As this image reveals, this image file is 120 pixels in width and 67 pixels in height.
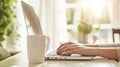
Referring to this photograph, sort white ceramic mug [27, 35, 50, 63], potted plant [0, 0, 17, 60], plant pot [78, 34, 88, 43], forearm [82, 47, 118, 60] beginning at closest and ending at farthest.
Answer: white ceramic mug [27, 35, 50, 63] < forearm [82, 47, 118, 60] < plant pot [78, 34, 88, 43] < potted plant [0, 0, 17, 60]

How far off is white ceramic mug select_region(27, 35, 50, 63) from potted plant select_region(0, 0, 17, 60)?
8.30 feet

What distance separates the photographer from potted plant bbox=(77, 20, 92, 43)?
3373 mm

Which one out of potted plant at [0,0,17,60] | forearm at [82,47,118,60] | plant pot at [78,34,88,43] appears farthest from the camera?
potted plant at [0,0,17,60]

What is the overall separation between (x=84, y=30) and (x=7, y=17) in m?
1.17

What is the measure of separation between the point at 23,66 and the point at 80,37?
256 cm

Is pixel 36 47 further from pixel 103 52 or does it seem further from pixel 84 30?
pixel 84 30

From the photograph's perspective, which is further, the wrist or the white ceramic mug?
the wrist

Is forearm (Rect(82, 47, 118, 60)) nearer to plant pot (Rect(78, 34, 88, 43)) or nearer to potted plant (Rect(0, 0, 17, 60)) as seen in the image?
plant pot (Rect(78, 34, 88, 43))

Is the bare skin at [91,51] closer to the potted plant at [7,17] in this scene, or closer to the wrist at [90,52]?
the wrist at [90,52]

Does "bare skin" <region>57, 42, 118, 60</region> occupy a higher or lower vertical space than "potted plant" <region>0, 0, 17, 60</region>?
lower

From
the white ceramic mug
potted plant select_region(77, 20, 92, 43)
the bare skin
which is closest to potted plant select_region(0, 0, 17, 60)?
potted plant select_region(77, 20, 92, 43)

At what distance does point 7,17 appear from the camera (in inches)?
141

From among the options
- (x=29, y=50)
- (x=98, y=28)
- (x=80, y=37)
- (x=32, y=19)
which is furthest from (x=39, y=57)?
(x=98, y=28)

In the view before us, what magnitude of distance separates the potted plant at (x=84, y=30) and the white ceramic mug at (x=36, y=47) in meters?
2.40
